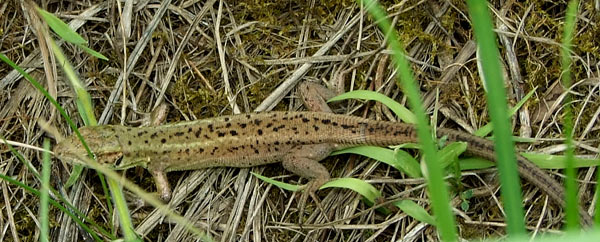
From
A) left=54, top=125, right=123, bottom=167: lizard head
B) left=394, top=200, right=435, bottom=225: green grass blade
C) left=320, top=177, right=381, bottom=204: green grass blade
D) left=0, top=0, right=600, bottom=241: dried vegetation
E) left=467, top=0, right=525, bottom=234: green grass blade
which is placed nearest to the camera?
left=467, top=0, right=525, bottom=234: green grass blade

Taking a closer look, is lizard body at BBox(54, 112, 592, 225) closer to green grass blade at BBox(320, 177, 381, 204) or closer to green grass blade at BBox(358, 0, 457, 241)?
green grass blade at BBox(320, 177, 381, 204)

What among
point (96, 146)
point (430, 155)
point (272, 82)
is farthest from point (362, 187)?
point (430, 155)

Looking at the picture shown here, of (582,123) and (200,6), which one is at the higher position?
(200,6)

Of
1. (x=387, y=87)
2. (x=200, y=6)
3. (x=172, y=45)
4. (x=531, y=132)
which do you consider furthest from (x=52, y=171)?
Result: (x=531, y=132)

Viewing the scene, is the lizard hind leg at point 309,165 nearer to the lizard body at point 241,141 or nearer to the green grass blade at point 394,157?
the lizard body at point 241,141

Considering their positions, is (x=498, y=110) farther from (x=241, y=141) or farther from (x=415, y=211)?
(x=241, y=141)

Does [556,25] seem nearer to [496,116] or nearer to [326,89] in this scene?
[326,89]

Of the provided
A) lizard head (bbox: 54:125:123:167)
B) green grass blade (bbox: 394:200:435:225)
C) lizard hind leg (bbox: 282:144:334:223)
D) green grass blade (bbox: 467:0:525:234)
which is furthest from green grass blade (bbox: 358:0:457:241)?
lizard head (bbox: 54:125:123:167)
